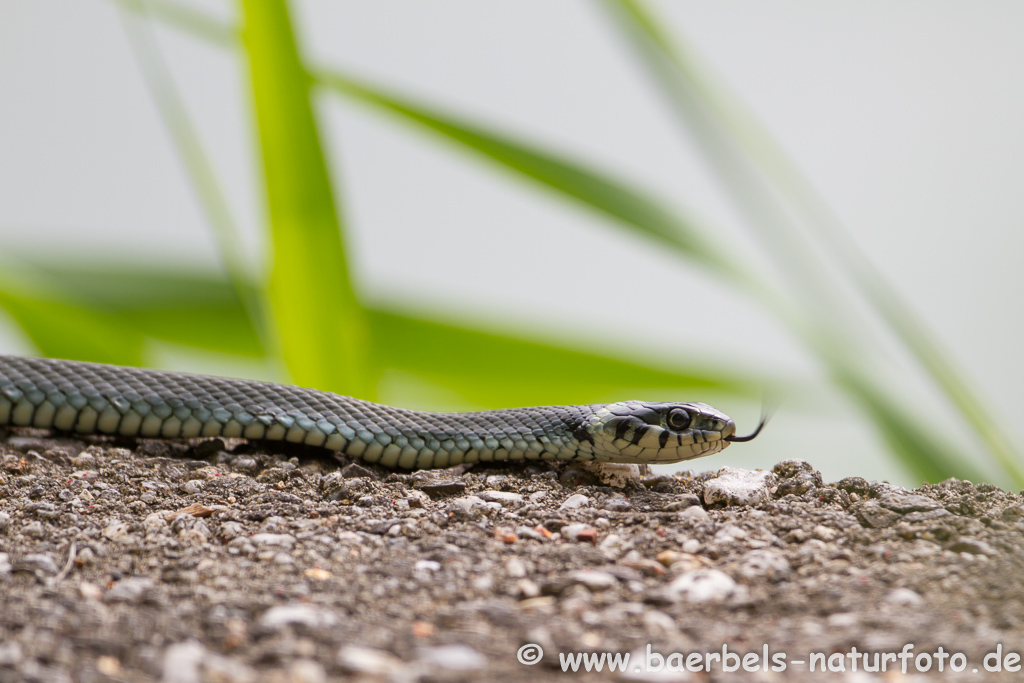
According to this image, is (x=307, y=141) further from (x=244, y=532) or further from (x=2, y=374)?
(x=244, y=532)

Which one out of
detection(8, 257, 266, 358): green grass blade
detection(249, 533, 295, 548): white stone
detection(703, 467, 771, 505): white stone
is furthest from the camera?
detection(8, 257, 266, 358): green grass blade

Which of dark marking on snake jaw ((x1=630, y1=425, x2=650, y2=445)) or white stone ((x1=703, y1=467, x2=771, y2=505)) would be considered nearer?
white stone ((x1=703, y1=467, x2=771, y2=505))

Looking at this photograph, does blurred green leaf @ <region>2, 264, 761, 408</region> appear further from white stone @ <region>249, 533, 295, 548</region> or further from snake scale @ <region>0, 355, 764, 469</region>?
white stone @ <region>249, 533, 295, 548</region>

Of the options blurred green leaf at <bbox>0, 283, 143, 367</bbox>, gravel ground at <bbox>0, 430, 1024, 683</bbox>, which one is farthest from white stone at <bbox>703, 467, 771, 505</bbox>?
blurred green leaf at <bbox>0, 283, 143, 367</bbox>

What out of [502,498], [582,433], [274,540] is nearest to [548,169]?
[582,433]

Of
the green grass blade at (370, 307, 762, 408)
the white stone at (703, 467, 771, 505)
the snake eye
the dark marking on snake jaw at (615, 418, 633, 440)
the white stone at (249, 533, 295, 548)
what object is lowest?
the white stone at (249, 533, 295, 548)

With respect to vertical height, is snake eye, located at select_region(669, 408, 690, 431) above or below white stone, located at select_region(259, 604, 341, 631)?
above

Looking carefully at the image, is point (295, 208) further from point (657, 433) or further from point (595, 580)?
point (595, 580)

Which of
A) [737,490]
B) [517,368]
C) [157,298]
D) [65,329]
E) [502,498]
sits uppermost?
[157,298]
